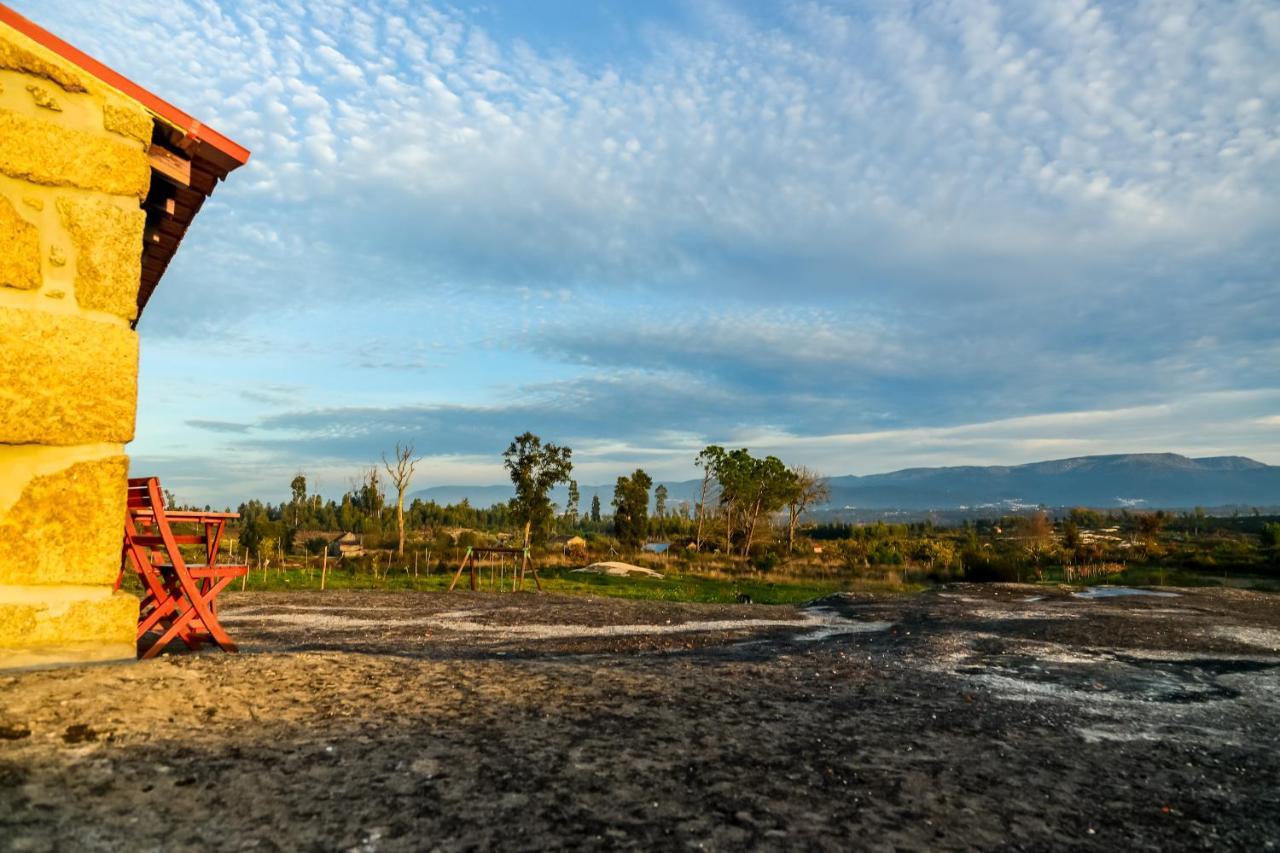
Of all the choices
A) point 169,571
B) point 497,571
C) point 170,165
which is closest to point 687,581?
point 497,571

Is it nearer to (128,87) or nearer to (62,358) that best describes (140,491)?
(62,358)

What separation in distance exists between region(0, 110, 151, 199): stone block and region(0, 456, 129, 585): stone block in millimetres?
2145

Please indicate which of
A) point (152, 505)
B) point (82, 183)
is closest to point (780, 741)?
point (152, 505)

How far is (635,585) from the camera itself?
30781mm

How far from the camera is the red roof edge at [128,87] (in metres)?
5.23

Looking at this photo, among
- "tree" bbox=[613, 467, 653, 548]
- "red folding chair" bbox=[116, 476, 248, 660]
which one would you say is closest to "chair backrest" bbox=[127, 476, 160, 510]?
"red folding chair" bbox=[116, 476, 248, 660]

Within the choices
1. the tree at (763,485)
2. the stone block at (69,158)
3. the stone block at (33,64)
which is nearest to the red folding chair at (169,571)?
the stone block at (69,158)

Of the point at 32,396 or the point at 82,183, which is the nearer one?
the point at 32,396

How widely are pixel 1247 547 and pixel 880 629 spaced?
4750 cm

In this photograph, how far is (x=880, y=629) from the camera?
47.3 ft

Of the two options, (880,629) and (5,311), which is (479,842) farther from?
(880,629)

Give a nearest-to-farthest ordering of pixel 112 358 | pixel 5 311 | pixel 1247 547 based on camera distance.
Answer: pixel 5 311, pixel 112 358, pixel 1247 547

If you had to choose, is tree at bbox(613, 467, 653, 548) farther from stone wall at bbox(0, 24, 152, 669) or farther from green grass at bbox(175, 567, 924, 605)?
stone wall at bbox(0, 24, 152, 669)

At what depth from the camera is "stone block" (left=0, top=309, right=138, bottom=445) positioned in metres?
4.89
